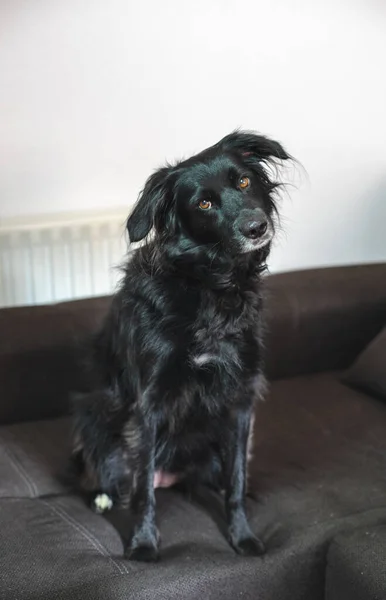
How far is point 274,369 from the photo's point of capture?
7.71 feet

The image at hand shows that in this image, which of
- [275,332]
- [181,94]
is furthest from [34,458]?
[181,94]

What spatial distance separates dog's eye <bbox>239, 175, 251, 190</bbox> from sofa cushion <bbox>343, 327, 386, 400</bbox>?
863 millimetres

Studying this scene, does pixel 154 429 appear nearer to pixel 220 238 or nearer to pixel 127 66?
pixel 220 238

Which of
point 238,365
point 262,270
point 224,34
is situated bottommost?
point 238,365

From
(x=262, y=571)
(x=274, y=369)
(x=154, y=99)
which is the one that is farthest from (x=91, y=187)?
(x=262, y=571)

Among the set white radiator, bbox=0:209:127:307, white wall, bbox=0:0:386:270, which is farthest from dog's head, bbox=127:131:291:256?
white wall, bbox=0:0:386:270

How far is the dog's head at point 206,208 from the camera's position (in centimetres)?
146

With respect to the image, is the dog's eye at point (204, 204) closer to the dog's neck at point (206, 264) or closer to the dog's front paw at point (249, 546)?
the dog's neck at point (206, 264)

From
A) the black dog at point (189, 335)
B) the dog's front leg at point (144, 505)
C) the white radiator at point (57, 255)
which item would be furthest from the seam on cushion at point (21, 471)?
the white radiator at point (57, 255)

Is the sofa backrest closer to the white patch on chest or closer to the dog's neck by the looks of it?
the white patch on chest

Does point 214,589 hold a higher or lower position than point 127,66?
lower

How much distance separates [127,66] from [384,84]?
98cm

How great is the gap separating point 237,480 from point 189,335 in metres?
0.36

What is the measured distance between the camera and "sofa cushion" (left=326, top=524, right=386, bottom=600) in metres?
1.36
